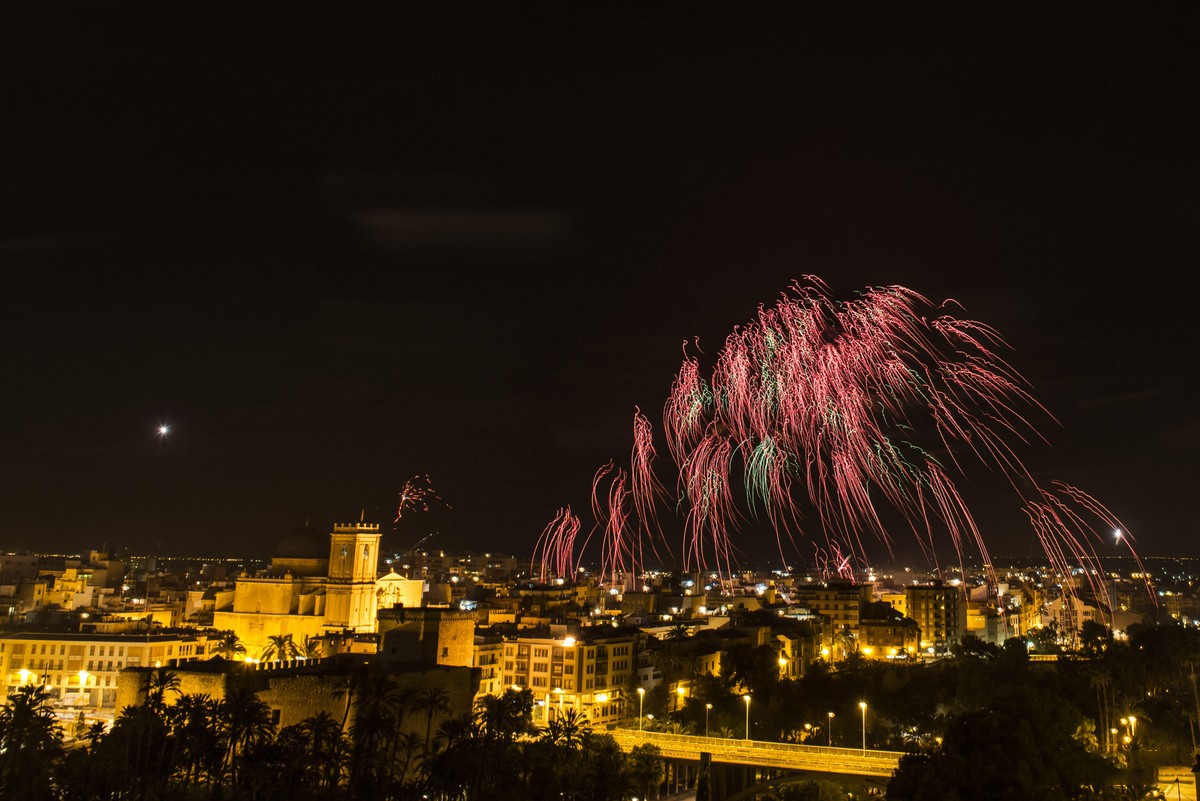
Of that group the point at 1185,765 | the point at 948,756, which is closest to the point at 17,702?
the point at 948,756

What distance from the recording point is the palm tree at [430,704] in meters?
45.1

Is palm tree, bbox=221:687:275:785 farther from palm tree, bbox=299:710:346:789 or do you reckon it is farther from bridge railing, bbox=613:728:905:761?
bridge railing, bbox=613:728:905:761

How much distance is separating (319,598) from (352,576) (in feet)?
11.5

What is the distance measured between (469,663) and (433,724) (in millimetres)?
7770

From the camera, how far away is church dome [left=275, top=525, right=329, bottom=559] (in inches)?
3480

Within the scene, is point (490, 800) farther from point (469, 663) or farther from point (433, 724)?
point (469, 663)

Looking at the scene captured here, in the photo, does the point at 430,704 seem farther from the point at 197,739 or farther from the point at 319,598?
the point at 319,598

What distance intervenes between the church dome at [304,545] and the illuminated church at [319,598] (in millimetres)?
2571

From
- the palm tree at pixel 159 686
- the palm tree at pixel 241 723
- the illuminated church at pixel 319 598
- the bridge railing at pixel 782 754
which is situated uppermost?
the illuminated church at pixel 319 598

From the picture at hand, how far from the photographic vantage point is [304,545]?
3514 inches

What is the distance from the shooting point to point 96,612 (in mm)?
99062

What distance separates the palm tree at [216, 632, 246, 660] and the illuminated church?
1.41 metres

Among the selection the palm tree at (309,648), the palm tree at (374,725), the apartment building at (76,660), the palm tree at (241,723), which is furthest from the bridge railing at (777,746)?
the apartment building at (76,660)

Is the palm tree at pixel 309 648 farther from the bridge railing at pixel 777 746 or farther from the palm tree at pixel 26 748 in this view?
the palm tree at pixel 26 748
